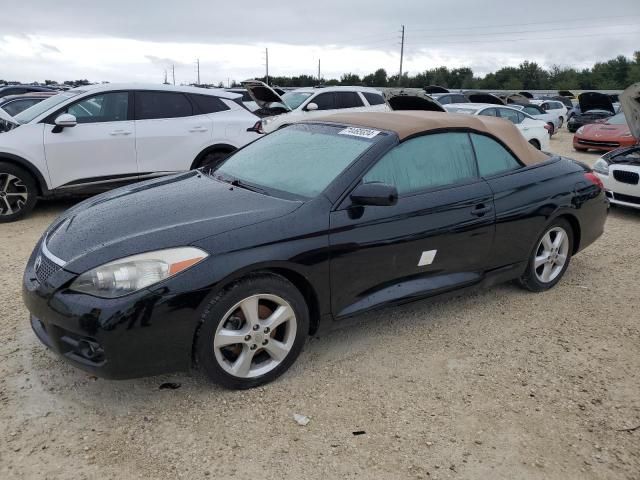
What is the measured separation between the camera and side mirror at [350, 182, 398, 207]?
3123 millimetres

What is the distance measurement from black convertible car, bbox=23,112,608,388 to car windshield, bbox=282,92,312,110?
7679 millimetres

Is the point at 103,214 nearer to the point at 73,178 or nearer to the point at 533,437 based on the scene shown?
the point at 533,437

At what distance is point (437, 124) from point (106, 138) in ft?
14.7

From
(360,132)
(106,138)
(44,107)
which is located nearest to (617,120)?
(106,138)

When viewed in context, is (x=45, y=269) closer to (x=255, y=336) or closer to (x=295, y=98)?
(x=255, y=336)

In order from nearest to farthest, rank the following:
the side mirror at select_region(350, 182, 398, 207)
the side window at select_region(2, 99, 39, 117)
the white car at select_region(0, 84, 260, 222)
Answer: the side mirror at select_region(350, 182, 398, 207), the white car at select_region(0, 84, 260, 222), the side window at select_region(2, 99, 39, 117)

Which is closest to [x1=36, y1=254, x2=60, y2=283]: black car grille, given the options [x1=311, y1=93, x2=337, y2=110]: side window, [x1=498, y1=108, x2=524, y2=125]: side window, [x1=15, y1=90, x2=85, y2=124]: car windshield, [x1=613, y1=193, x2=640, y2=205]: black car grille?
[x1=15, y1=90, x2=85, y2=124]: car windshield

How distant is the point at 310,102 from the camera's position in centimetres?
1136

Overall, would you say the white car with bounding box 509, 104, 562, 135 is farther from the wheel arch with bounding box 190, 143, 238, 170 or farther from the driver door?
the driver door

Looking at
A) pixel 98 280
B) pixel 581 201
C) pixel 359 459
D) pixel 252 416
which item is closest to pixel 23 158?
pixel 98 280

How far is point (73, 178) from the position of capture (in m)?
6.51

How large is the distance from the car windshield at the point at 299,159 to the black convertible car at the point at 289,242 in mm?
14

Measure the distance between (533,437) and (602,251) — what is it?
385cm

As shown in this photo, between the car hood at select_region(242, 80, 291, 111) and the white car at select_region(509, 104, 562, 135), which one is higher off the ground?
the car hood at select_region(242, 80, 291, 111)
